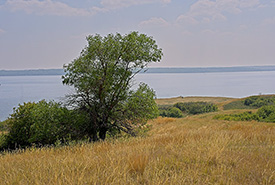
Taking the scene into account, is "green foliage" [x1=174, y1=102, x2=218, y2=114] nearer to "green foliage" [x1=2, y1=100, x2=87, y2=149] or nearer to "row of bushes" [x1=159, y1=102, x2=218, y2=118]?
"row of bushes" [x1=159, y1=102, x2=218, y2=118]

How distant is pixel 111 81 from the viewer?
38.5ft

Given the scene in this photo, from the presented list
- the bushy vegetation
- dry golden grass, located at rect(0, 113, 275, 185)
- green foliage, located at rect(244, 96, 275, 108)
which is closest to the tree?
dry golden grass, located at rect(0, 113, 275, 185)

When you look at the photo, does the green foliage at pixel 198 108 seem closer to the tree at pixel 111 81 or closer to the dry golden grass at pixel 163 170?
the tree at pixel 111 81

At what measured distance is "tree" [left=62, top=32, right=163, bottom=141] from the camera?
11617 mm

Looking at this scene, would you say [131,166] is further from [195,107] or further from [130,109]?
[195,107]

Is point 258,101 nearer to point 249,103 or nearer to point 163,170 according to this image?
point 249,103

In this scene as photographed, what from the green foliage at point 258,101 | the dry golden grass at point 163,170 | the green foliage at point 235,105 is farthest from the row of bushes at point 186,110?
the dry golden grass at point 163,170

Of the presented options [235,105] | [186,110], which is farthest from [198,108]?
[235,105]

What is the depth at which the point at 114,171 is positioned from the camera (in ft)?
16.0

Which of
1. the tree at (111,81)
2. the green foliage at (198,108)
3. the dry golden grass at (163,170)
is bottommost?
the dry golden grass at (163,170)

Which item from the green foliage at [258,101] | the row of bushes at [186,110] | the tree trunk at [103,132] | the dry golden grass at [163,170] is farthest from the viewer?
the green foliage at [258,101]

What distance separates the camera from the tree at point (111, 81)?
11.6 metres

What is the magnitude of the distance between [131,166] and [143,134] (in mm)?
7004

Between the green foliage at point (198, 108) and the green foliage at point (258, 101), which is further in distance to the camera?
the green foliage at point (198, 108)
